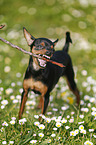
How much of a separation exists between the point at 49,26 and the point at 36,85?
528cm

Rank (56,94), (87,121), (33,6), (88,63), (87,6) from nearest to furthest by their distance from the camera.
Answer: (87,121) → (56,94) → (88,63) → (33,6) → (87,6)

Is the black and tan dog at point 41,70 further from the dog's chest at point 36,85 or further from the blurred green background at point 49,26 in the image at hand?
the blurred green background at point 49,26

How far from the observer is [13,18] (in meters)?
8.48

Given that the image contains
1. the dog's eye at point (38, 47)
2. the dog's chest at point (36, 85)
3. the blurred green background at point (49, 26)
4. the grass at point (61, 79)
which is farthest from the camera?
the blurred green background at point (49, 26)

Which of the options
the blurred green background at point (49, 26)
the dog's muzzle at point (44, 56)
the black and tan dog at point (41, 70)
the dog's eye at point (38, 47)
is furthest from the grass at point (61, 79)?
the dog's eye at point (38, 47)

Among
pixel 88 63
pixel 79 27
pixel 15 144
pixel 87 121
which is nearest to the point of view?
pixel 15 144

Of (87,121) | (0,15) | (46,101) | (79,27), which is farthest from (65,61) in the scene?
(0,15)

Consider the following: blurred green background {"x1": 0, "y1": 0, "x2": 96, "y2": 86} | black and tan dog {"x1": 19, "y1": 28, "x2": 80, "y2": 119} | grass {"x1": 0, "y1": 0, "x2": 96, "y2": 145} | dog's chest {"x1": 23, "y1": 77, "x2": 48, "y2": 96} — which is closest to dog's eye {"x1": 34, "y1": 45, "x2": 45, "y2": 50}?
black and tan dog {"x1": 19, "y1": 28, "x2": 80, "y2": 119}

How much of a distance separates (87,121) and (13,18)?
20.0ft

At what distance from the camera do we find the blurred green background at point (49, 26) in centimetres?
633

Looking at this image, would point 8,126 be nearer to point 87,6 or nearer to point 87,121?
point 87,121

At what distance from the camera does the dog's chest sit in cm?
343

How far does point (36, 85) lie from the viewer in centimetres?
343

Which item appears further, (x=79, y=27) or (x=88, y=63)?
(x=79, y=27)
